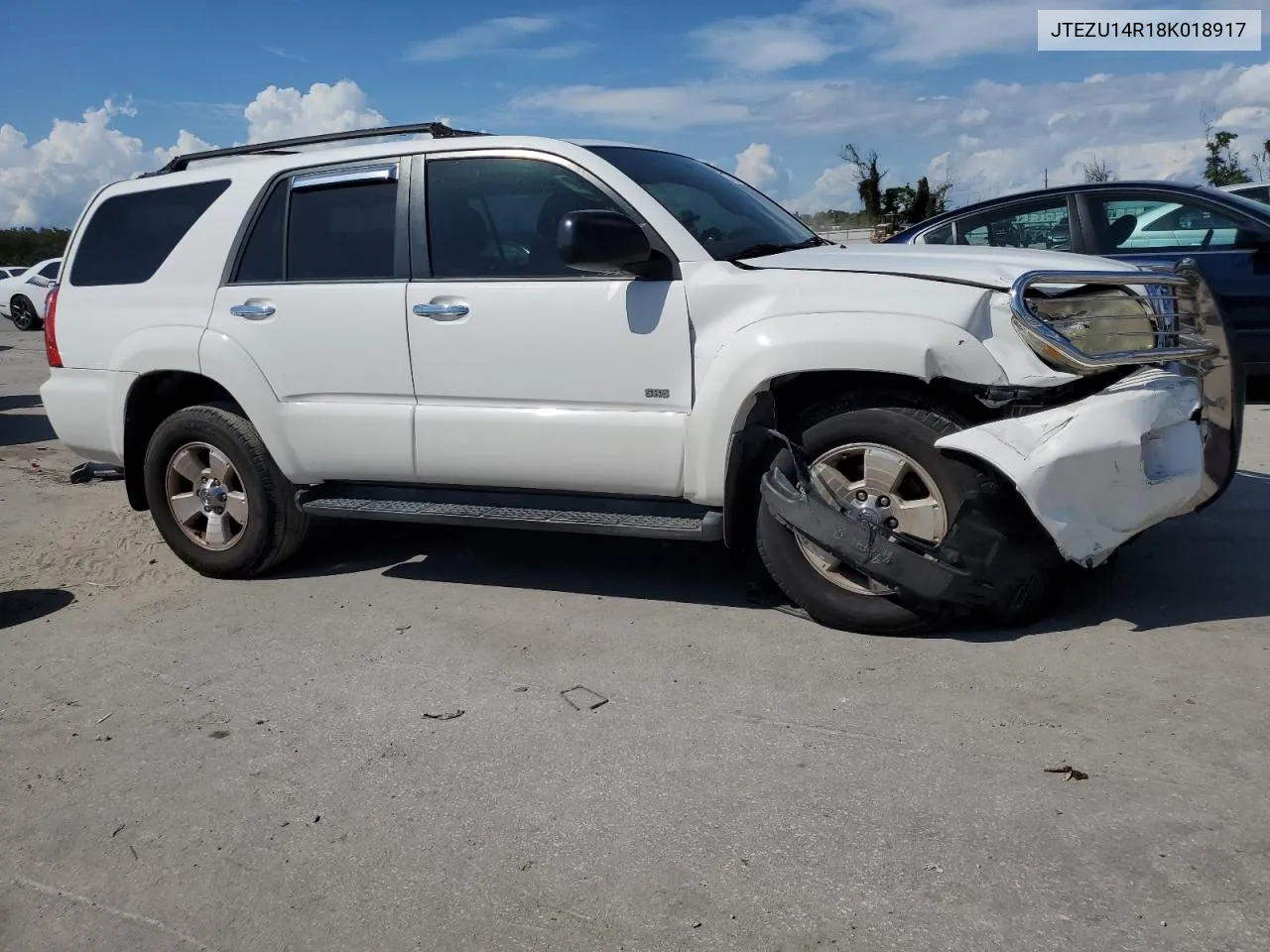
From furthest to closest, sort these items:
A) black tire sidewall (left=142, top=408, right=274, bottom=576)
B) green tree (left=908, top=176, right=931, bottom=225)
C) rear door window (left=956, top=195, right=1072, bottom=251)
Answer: green tree (left=908, top=176, right=931, bottom=225), rear door window (left=956, top=195, right=1072, bottom=251), black tire sidewall (left=142, top=408, right=274, bottom=576)

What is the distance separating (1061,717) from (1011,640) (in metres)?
0.64

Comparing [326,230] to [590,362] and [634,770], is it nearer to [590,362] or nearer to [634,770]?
[590,362]

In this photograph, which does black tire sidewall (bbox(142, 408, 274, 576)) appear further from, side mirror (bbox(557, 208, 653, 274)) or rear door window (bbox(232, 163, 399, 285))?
side mirror (bbox(557, 208, 653, 274))

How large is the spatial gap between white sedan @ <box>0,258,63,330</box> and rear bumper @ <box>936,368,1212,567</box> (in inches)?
1017

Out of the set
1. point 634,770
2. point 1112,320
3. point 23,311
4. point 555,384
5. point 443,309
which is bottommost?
point 634,770

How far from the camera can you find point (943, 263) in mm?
4148

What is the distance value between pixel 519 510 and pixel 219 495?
1.72m

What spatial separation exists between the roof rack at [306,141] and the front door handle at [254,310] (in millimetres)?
879

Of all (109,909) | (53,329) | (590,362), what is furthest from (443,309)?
(109,909)

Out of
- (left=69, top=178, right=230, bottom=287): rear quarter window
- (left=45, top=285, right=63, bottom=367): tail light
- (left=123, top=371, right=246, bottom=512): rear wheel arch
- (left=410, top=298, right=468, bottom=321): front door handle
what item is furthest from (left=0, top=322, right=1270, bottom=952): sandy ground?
(left=69, top=178, right=230, bottom=287): rear quarter window

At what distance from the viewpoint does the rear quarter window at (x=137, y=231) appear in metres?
5.60

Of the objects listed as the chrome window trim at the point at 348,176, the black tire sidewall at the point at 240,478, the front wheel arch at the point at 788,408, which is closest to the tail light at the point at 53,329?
the black tire sidewall at the point at 240,478

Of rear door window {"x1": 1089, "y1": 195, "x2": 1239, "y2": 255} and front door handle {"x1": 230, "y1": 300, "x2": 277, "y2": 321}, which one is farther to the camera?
rear door window {"x1": 1089, "y1": 195, "x2": 1239, "y2": 255}

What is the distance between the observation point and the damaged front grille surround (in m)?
3.76
